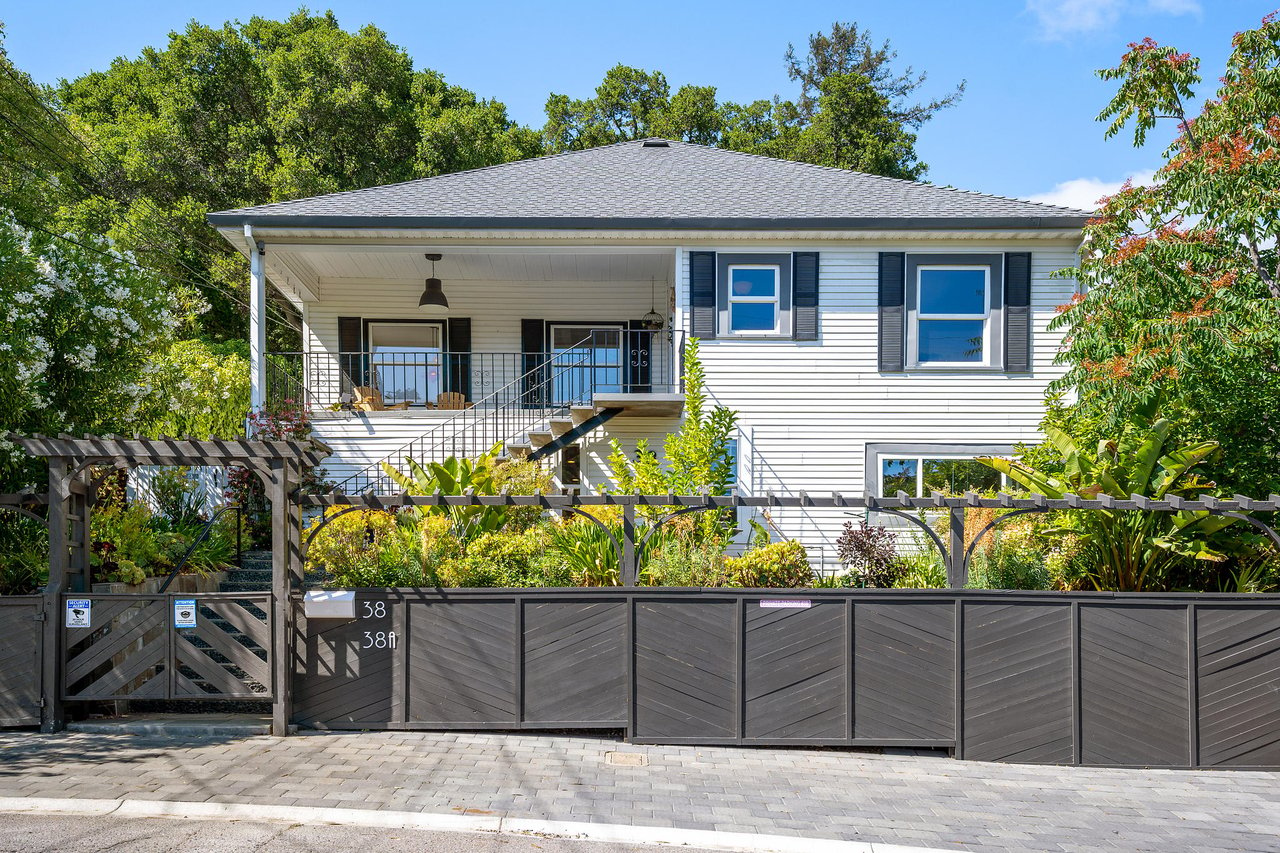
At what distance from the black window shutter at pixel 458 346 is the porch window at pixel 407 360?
170mm

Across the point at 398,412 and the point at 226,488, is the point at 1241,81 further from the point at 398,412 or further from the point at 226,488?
the point at 226,488

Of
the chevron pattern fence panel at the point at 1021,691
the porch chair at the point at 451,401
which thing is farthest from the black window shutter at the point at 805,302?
the chevron pattern fence panel at the point at 1021,691

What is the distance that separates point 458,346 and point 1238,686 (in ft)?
41.8

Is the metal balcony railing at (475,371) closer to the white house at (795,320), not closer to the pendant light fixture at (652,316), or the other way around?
the pendant light fixture at (652,316)

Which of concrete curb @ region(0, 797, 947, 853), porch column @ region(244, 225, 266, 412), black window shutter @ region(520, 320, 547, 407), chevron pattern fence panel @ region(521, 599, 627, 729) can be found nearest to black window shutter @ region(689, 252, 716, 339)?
black window shutter @ region(520, 320, 547, 407)

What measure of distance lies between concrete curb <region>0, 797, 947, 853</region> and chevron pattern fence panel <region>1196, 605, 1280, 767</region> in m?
3.65

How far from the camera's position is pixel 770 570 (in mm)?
7797

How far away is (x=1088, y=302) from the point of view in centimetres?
929

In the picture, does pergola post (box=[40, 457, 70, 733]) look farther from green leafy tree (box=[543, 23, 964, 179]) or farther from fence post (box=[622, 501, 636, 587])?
green leafy tree (box=[543, 23, 964, 179])

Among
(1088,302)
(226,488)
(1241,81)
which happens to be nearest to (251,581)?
(226,488)

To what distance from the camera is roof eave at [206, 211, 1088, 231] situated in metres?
11.9

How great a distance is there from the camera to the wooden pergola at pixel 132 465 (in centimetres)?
696

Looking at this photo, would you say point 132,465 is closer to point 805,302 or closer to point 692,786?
point 692,786

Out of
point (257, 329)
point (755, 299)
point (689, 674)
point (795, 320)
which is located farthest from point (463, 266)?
point (689, 674)
